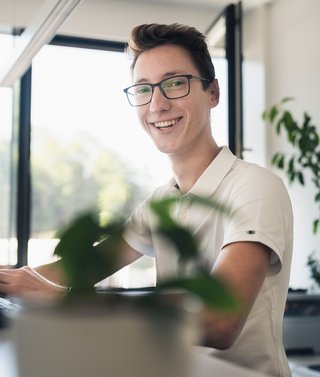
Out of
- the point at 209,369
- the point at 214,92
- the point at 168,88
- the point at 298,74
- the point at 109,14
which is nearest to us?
the point at 209,369

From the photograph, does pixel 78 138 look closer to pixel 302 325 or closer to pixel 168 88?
pixel 302 325

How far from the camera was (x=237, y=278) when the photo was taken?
1163 mm

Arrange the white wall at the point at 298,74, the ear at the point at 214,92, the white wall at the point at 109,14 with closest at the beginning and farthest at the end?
the ear at the point at 214,92 → the white wall at the point at 298,74 → the white wall at the point at 109,14

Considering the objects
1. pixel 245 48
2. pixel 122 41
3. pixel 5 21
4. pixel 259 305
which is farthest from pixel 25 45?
pixel 245 48

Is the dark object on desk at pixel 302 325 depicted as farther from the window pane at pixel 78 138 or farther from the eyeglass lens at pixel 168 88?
the eyeglass lens at pixel 168 88

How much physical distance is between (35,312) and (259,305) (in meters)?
0.98

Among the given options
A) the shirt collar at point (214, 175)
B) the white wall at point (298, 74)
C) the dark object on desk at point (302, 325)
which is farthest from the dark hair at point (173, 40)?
the white wall at point (298, 74)

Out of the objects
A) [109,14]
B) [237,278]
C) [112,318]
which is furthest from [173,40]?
[109,14]

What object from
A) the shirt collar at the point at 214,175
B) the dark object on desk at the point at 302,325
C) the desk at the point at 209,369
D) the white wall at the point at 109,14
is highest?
the white wall at the point at 109,14

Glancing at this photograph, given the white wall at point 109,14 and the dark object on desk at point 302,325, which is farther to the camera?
the white wall at point 109,14

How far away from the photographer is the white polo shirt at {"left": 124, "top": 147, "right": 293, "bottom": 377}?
1286 mm

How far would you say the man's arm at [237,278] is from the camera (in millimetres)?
1047

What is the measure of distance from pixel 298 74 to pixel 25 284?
4.18 m

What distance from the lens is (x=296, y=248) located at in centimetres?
522
